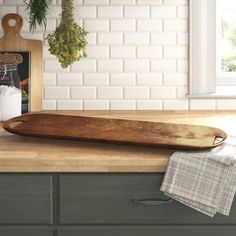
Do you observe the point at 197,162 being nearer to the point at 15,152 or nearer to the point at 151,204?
the point at 151,204

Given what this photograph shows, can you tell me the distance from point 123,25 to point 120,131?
3.00 ft

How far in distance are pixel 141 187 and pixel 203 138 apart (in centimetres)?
28

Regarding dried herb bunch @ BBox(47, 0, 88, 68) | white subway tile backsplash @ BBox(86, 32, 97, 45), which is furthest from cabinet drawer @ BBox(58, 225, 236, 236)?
white subway tile backsplash @ BBox(86, 32, 97, 45)

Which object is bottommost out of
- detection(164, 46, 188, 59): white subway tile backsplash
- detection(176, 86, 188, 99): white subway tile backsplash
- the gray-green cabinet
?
the gray-green cabinet

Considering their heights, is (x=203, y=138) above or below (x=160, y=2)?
below

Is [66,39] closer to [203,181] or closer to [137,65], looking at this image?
[137,65]

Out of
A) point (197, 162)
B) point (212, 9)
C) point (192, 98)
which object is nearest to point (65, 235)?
point (197, 162)

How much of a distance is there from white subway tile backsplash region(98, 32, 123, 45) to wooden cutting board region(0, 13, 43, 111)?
0.29m

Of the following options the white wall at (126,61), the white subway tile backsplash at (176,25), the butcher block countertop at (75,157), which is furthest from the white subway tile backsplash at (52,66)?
the butcher block countertop at (75,157)

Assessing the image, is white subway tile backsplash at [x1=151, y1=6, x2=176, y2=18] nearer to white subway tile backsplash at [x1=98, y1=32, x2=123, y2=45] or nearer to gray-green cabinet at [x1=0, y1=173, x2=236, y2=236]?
white subway tile backsplash at [x1=98, y1=32, x2=123, y2=45]

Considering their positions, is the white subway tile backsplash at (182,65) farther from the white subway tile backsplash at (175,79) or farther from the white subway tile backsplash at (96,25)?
the white subway tile backsplash at (96,25)

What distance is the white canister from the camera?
2455mm

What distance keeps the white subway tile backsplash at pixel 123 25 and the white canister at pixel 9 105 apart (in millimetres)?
618

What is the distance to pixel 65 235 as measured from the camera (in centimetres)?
182
